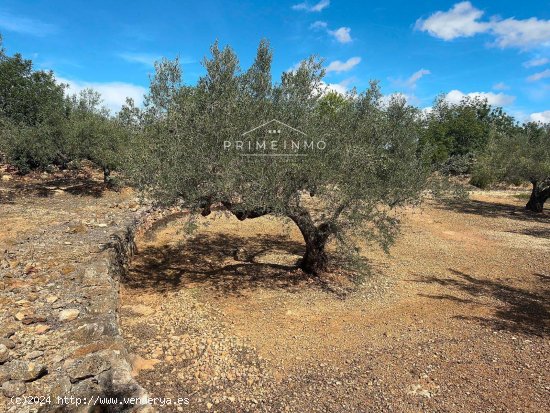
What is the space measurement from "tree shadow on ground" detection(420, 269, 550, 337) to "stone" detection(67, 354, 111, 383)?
8799 mm

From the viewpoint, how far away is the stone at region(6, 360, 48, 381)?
19.5 ft

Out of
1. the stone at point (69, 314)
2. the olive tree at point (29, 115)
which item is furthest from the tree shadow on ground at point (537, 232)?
the olive tree at point (29, 115)

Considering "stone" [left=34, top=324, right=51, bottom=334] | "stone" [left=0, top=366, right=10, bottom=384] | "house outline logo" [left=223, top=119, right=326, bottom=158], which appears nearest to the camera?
"stone" [left=0, top=366, right=10, bottom=384]

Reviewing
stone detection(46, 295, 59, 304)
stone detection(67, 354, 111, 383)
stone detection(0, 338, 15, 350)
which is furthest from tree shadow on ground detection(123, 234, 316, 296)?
stone detection(67, 354, 111, 383)

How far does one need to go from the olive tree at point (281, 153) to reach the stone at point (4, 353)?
4567 millimetres

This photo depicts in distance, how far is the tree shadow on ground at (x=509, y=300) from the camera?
9469 millimetres

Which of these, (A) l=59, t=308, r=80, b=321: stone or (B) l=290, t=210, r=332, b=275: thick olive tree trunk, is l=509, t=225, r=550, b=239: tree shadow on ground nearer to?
(B) l=290, t=210, r=332, b=275: thick olive tree trunk

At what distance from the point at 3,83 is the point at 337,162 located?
118 feet

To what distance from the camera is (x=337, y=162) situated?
9602mm

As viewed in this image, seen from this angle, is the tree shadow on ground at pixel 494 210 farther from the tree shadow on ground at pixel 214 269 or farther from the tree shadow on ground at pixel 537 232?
the tree shadow on ground at pixel 214 269

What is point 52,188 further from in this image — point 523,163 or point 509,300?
point 523,163

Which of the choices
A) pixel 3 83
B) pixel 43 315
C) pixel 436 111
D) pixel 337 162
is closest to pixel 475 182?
pixel 436 111

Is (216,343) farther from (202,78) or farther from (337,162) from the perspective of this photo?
(202,78)

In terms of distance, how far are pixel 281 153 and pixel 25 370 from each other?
689cm
